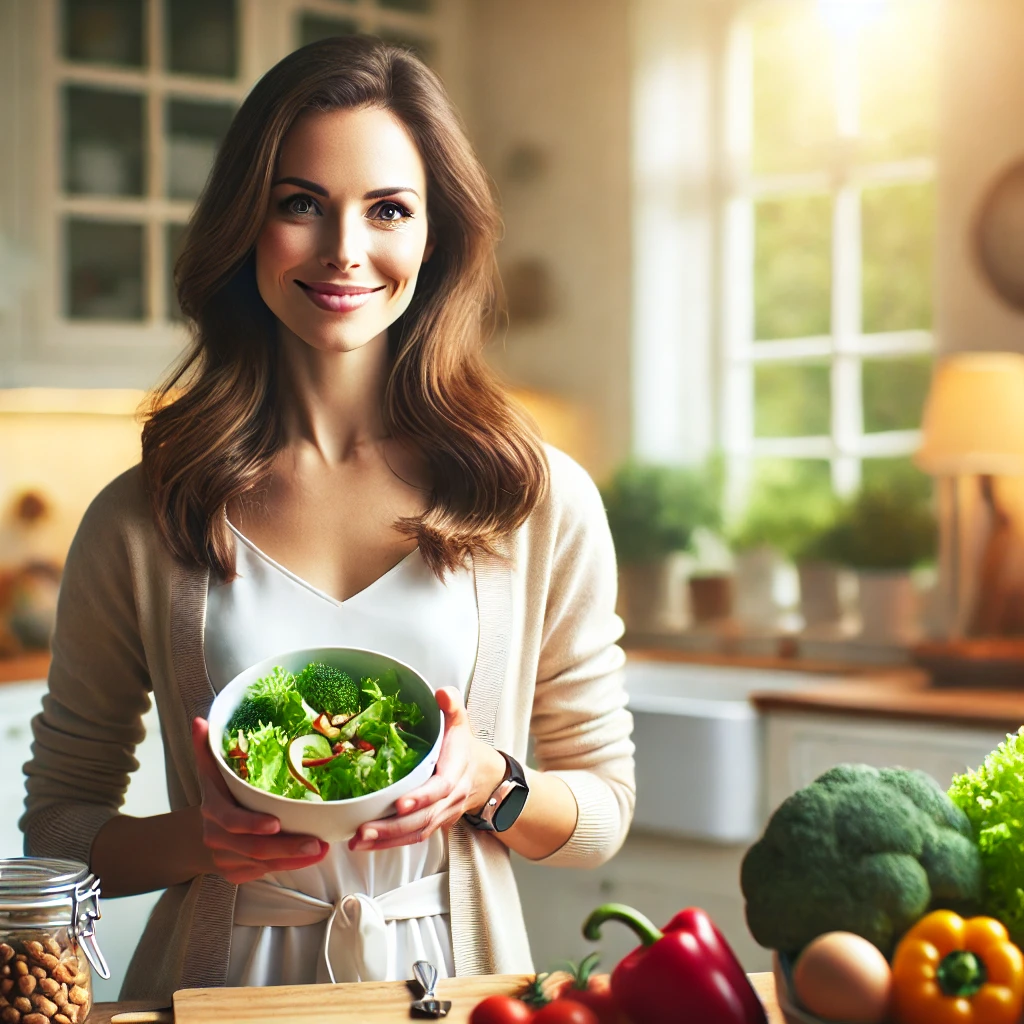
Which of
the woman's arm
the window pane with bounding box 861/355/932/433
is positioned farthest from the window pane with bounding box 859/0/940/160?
the woman's arm

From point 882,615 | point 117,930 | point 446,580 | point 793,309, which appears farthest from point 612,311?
point 446,580

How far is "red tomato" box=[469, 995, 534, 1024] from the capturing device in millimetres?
903

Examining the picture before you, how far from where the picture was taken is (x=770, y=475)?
12.1 ft

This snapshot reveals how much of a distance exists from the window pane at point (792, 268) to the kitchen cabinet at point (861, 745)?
133 centimetres

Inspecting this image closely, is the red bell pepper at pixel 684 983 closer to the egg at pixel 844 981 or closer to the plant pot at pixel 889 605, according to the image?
the egg at pixel 844 981

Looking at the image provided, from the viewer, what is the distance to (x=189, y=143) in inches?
138

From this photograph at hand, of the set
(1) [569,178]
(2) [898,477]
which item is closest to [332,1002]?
(2) [898,477]

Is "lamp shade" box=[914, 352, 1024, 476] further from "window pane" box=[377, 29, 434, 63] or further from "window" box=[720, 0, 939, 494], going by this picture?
"window pane" box=[377, 29, 434, 63]

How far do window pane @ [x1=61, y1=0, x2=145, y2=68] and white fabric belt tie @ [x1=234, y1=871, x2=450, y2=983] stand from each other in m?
2.75

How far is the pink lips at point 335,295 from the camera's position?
1200mm

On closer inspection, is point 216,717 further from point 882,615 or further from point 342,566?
point 882,615

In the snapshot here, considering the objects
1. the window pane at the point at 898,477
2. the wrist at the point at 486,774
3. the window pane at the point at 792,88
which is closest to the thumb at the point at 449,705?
the wrist at the point at 486,774

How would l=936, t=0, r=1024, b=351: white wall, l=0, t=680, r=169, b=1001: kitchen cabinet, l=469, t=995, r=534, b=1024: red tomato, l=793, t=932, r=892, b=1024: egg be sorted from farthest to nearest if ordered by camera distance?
l=936, t=0, r=1024, b=351: white wall
l=0, t=680, r=169, b=1001: kitchen cabinet
l=469, t=995, r=534, b=1024: red tomato
l=793, t=932, r=892, b=1024: egg

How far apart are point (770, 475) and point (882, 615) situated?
539 millimetres
